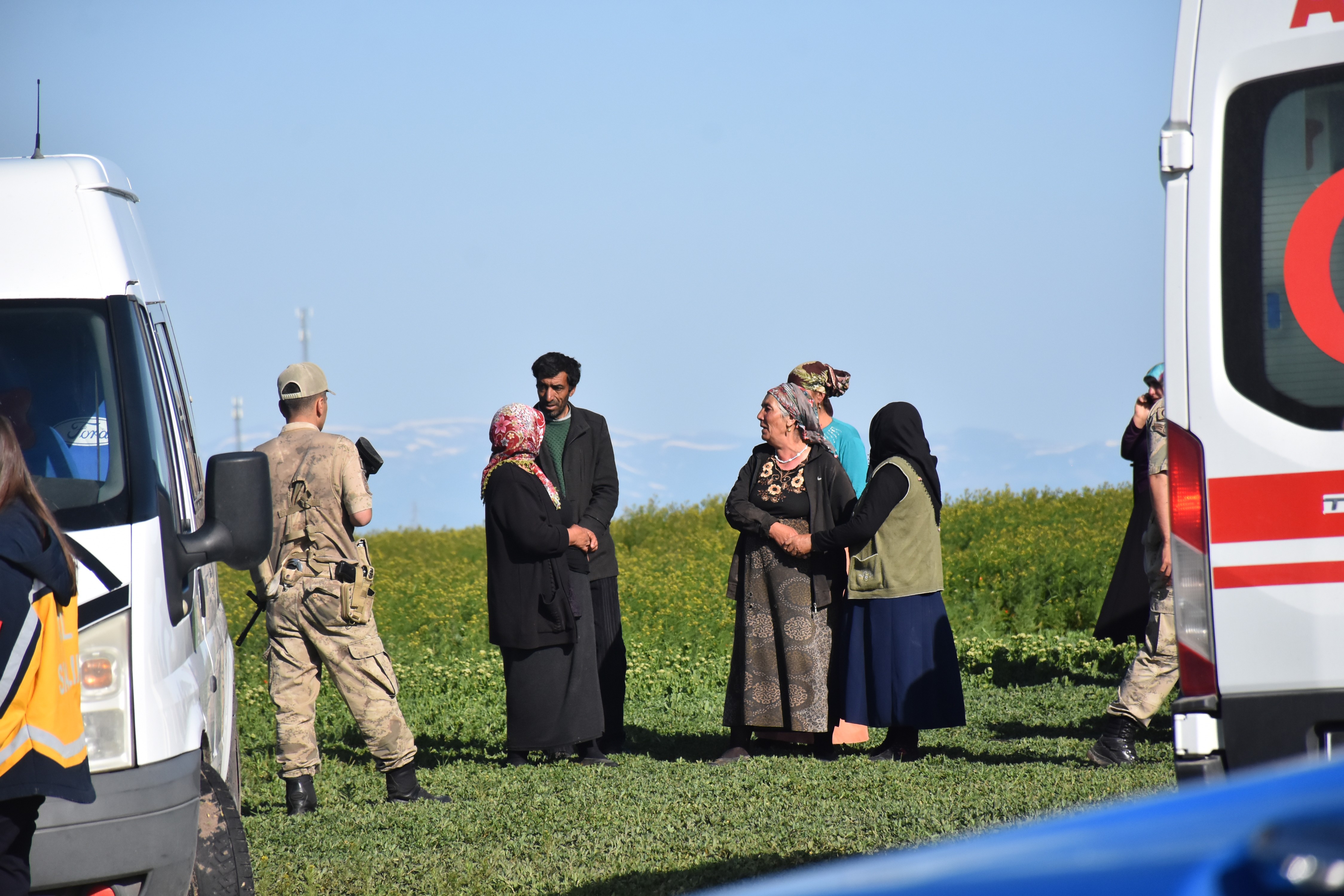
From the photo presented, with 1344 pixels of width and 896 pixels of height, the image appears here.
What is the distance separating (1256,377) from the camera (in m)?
3.17

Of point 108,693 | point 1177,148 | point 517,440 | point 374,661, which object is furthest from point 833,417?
point 108,693

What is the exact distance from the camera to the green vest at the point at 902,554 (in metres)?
6.99

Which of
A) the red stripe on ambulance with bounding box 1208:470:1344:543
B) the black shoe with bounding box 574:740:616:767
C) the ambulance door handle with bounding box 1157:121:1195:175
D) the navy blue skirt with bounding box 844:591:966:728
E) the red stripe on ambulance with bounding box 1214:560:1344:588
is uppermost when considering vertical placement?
the ambulance door handle with bounding box 1157:121:1195:175

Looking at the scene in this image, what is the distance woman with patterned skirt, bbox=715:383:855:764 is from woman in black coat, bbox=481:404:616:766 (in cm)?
86

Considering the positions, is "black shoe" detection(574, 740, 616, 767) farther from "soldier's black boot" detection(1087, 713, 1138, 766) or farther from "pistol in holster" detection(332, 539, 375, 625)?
"soldier's black boot" detection(1087, 713, 1138, 766)

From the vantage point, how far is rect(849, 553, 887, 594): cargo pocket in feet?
22.9

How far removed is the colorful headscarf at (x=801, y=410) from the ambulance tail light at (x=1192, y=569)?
13.3 ft

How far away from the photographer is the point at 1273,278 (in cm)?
316

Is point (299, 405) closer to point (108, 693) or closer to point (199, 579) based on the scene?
point (199, 579)

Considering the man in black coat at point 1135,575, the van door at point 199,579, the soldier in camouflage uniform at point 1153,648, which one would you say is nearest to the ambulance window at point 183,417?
A: the van door at point 199,579

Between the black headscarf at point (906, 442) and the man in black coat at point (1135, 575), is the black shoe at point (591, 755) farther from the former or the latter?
the man in black coat at point (1135, 575)

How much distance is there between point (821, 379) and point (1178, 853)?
→ 6830 mm

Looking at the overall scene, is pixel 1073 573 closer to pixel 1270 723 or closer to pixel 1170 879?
pixel 1270 723

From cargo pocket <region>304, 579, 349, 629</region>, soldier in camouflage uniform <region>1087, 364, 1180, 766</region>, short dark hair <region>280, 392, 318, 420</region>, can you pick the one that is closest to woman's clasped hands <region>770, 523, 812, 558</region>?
soldier in camouflage uniform <region>1087, 364, 1180, 766</region>
